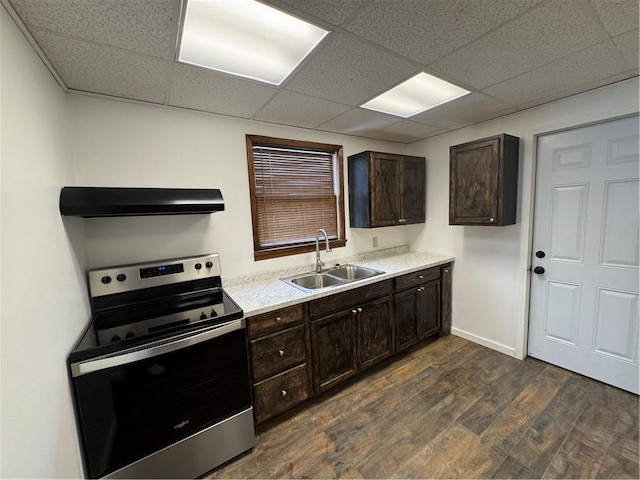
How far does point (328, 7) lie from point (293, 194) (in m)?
1.61

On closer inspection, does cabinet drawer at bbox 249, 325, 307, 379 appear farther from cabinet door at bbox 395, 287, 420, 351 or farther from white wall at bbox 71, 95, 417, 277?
cabinet door at bbox 395, 287, 420, 351

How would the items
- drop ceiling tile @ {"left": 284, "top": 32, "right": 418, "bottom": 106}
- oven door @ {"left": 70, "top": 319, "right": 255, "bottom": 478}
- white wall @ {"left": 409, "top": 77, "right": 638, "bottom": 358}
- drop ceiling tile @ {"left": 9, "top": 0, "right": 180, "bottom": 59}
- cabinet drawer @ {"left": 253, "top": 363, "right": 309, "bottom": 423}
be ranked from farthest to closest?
white wall @ {"left": 409, "top": 77, "right": 638, "bottom": 358} → cabinet drawer @ {"left": 253, "top": 363, "right": 309, "bottom": 423} → drop ceiling tile @ {"left": 284, "top": 32, "right": 418, "bottom": 106} → oven door @ {"left": 70, "top": 319, "right": 255, "bottom": 478} → drop ceiling tile @ {"left": 9, "top": 0, "right": 180, "bottom": 59}

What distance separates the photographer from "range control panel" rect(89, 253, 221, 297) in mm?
1640

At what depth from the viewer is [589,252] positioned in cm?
208

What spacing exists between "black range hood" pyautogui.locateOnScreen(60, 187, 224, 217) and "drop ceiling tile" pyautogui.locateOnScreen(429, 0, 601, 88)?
1602 mm

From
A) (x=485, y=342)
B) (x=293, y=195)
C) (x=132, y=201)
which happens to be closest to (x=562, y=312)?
(x=485, y=342)

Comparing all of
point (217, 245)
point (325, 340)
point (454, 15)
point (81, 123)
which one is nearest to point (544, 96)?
point (454, 15)

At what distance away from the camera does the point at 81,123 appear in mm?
1638

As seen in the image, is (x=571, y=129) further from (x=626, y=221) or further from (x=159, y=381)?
(x=159, y=381)

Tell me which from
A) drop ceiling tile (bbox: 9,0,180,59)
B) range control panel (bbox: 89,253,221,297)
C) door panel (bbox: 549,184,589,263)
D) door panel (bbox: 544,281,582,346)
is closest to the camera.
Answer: drop ceiling tile (bbox: 9,0,180,59)

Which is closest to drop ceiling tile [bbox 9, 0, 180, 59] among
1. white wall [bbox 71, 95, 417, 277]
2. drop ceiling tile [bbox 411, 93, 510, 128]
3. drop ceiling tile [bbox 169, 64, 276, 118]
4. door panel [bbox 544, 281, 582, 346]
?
drop ceiling tile [bbox 169, 64, 276, 118]

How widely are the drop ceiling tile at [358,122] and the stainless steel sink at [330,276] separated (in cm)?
137

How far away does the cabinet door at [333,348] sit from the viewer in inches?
78.1

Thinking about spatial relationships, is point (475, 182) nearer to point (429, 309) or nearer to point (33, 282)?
point (429, 309)
